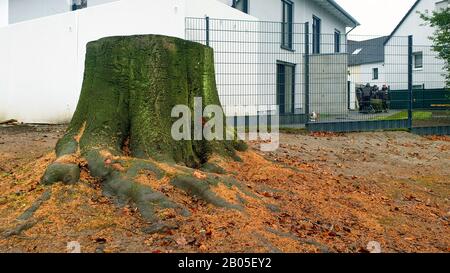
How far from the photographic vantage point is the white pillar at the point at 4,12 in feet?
59.2

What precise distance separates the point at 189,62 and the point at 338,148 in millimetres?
5058

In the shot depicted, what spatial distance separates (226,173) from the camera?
468 centimetres

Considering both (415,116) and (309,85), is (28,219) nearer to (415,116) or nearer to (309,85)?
(309,85)

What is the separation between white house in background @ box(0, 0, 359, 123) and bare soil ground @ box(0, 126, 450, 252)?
5832mm

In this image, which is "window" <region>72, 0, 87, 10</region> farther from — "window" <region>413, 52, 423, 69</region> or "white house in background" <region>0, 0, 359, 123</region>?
"window" <region>413, 52, 423, 69</region>

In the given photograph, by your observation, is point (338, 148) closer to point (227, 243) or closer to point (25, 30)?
point (227, 243)

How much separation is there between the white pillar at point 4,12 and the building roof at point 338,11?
1403 cm

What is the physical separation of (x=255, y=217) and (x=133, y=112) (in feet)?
5.67

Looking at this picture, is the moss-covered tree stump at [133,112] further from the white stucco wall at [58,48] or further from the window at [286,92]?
the window at [286,92]

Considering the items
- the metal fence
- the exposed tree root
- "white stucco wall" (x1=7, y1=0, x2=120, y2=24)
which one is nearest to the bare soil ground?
the exposed tree root

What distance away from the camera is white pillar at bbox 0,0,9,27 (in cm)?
1803

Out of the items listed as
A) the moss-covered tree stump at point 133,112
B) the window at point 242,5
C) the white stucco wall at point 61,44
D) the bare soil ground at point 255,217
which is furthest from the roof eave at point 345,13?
the moss-covered tree stump at point 133,112

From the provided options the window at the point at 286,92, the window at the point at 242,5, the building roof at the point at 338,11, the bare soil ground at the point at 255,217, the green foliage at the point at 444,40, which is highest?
the building roof at the point at 338,11
